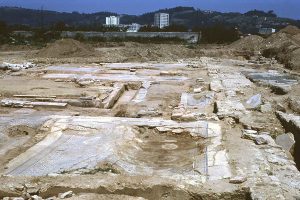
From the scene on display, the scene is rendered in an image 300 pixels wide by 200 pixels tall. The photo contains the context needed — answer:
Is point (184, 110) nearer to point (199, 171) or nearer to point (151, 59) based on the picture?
point (199, 171)

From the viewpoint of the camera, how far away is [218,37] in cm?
3203

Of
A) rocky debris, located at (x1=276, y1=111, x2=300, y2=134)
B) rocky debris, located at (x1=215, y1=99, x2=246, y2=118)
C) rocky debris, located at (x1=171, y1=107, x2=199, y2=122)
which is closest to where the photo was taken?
rocky debris, located at (x1=276, y1=111, x2=300, y2=134)

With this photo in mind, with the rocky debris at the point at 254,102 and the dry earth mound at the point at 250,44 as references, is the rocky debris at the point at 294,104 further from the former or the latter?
the dry earth mound at the point at 250,44

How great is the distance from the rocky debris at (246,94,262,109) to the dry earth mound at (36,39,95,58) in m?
13.1

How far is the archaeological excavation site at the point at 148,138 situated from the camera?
4.26 meters

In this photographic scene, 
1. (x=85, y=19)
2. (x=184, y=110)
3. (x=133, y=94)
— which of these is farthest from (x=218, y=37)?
(x=85, y=19)

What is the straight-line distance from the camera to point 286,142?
5898 millimetres

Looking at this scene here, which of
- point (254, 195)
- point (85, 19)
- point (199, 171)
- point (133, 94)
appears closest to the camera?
point (254, 195)

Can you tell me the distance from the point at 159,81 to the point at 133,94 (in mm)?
1832

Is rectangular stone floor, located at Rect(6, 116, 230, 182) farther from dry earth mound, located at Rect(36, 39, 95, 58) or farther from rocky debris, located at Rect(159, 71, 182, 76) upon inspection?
dry earth mound, located at Rect(36, 39, 95, 58)

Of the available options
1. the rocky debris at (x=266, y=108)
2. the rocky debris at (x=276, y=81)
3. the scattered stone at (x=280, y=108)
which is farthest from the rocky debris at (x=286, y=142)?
the rocky debris at (x=276, y=81)

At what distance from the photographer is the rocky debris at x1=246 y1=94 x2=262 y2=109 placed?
820cm

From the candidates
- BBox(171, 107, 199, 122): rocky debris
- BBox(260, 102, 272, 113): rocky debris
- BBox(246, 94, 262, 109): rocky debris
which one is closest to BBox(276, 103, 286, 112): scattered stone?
BBox(260, 102, 272, 113): rocky debris

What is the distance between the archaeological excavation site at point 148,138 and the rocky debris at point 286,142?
0.02 metres
